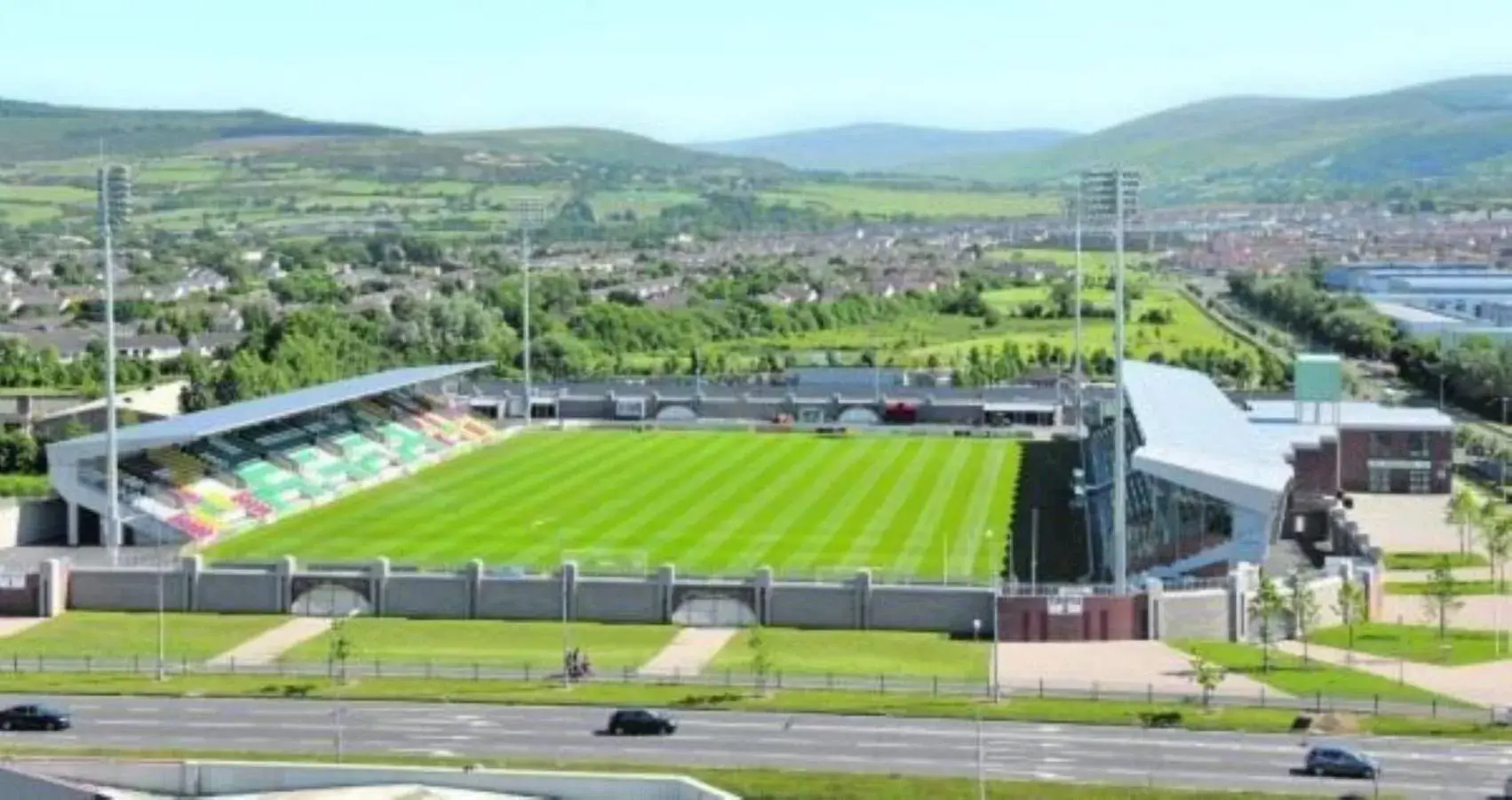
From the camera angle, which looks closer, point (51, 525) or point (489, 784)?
point (489, 784)

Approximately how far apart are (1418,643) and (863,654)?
14134 millimetres

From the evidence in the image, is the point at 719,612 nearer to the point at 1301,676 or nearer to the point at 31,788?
the point at 1301,676

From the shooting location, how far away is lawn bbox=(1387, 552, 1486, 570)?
2775 inches

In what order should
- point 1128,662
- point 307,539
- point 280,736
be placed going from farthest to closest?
point 307,539, point 1128,662, point 280,736

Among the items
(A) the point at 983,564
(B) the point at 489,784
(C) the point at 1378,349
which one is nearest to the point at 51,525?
(A) the point at 983,564

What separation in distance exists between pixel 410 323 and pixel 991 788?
11434 centimetres

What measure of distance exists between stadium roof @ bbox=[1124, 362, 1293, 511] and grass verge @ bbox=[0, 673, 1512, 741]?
1410 centimetres

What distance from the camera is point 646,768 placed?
42.1 metres

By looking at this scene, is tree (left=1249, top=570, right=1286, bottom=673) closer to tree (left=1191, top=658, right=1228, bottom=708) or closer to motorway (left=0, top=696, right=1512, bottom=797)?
tree (left=1191, top=658, right=1228, bottom=708)

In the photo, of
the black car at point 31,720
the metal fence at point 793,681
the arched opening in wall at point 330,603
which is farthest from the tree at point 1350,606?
the black car at point 31,720

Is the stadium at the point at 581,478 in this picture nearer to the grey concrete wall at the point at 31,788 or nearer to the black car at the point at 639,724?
the black car at the point at 639,724

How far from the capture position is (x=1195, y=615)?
5769cm

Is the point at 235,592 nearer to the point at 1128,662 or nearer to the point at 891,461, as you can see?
the point at 1128,662

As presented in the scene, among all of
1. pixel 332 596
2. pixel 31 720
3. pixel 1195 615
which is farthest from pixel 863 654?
pixel 31 720
